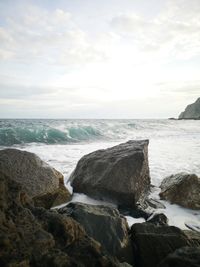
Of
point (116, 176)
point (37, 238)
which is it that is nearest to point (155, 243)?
point (37, 238)

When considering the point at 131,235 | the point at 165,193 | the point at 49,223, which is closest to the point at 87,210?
the point at 131,235

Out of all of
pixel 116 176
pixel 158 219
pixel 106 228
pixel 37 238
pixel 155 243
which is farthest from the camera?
pixel 116 176

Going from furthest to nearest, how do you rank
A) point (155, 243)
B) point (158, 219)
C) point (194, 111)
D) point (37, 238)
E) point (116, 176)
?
point (194, 111), point (116, 176), point (158, 219), point (155, 243), point (37, 238)

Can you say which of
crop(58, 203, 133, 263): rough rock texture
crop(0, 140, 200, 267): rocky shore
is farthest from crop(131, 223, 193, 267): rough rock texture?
crop(58, 203, 133, 263): rough rock texture

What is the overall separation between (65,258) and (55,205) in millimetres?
2499

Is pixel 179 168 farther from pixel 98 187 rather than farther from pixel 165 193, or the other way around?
pixel 98 187

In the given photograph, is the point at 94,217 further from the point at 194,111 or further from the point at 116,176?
the point at 194,111

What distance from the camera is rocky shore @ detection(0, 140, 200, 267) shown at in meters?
1.72

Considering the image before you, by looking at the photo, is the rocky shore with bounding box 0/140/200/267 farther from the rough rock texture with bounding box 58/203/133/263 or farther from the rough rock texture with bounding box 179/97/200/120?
the rough rock texture with bounding box 179/97/200/120

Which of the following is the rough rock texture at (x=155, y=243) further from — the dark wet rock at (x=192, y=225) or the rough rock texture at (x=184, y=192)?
the rough rock texture at (x=184, y=192)

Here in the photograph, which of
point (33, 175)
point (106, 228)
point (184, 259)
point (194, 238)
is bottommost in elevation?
point (194, 238)

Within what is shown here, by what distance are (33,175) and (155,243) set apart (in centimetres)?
205

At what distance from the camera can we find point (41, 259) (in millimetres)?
1620

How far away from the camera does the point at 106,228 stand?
2.73 metres
